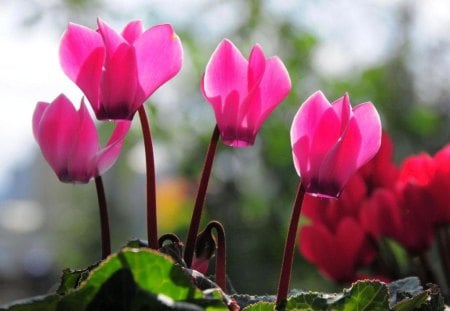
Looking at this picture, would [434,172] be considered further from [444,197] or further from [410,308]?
[410,308]

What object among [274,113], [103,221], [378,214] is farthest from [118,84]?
[274,113]

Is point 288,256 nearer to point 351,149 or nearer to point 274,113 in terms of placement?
point 351,149

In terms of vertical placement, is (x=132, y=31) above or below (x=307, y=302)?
above

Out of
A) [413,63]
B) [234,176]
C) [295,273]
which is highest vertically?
[413,63]

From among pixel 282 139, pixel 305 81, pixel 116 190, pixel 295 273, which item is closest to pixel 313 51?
pixel 305 81

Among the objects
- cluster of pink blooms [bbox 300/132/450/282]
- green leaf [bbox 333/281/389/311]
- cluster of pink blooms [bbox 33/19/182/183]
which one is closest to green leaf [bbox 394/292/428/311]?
green leaf [bbox 333/281/389/311]
